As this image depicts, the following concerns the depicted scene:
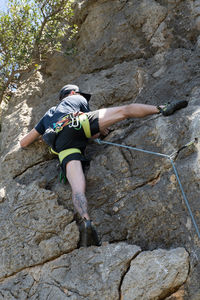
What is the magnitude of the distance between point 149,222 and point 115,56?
11.1 ft

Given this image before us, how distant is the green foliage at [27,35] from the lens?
604 cm

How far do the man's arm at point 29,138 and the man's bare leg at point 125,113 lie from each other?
103 cm

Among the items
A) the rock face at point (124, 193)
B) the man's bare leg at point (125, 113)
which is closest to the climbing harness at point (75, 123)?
the man's bare leg at point (125, 113)

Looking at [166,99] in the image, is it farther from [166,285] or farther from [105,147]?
[166,285]

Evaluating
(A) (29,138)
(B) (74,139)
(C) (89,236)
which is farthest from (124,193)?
(A) (29,138)

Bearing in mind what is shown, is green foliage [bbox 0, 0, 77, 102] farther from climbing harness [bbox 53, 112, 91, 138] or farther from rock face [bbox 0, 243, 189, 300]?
rock face [bbox 0, 243, 189, 300]

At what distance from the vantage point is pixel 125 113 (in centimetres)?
421

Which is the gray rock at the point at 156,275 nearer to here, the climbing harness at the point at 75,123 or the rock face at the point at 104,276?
the rock face at the point at 104,276

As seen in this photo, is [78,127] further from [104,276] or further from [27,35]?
[27,35]

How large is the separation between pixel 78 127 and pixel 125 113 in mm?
620

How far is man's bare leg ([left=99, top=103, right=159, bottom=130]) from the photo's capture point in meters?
4.14

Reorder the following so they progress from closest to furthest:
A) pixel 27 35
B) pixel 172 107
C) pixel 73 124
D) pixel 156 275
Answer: pixel 156 275 → pixel 172 107 → pixel 73 124 → pixel 27 35

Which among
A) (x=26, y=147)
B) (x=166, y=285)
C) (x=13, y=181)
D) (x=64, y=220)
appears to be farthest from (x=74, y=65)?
(x=166, y=285)

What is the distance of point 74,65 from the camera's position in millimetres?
6355
